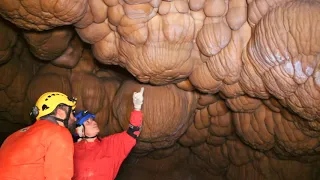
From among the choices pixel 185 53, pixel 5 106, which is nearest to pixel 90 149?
pixel 185 53

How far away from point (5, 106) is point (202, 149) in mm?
1844

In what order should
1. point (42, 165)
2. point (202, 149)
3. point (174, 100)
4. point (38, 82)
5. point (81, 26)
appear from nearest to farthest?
point (42, 165), point (81, 26), point (174, 100), point (38, 82), point (202, 149)

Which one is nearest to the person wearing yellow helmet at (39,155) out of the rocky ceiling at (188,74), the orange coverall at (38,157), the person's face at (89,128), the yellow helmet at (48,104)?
the orange coverall at (38,157)

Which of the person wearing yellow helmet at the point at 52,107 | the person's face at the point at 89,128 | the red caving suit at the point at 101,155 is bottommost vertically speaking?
the red caving suit at the point at 101,155

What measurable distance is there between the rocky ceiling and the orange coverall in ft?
2.13

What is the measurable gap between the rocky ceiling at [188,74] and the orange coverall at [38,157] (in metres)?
0.65

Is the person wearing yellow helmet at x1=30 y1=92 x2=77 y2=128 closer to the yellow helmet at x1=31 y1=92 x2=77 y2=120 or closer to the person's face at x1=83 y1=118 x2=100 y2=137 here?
the yellow helmet at x1=31 y1=92 x2=77 y2=120

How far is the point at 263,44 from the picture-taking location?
5.99 feet

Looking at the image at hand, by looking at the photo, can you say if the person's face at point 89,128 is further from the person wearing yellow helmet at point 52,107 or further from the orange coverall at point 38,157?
the orange coverall at point 38,157

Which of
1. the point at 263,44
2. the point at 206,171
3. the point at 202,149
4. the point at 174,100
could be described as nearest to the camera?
the point at 263,44

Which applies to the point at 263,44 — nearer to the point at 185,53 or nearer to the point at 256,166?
the point at 185,53

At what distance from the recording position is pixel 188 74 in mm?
2158

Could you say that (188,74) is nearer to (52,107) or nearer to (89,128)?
(89,128)

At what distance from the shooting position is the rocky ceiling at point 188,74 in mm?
1792
